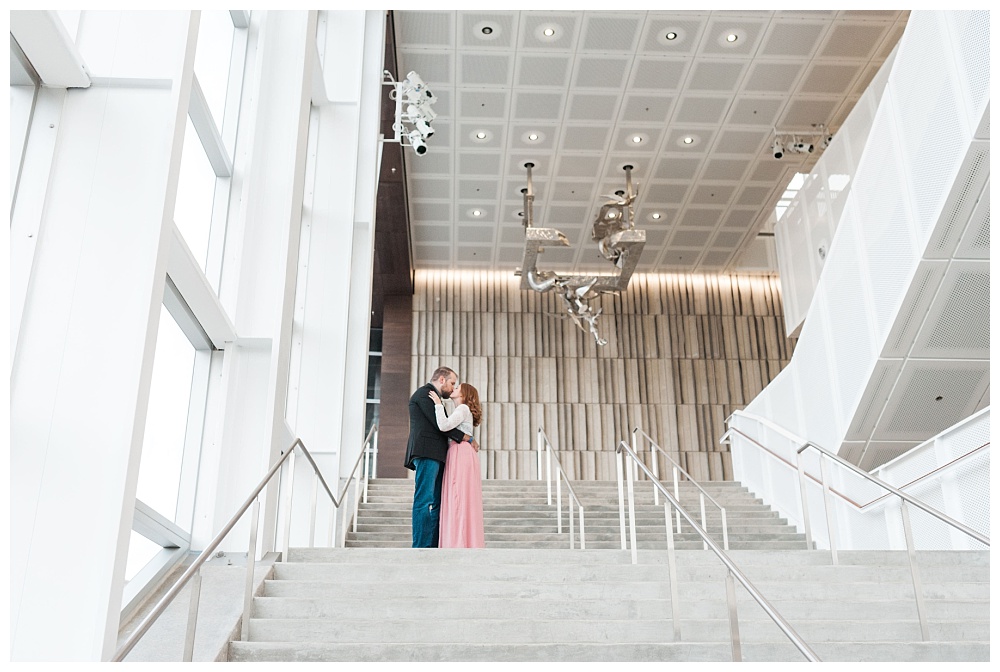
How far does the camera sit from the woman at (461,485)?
6.91 meters

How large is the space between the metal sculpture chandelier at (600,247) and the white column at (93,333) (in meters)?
10.2

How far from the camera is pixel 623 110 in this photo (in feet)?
43.6

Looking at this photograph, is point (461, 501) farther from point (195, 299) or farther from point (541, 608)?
point (195, 299)

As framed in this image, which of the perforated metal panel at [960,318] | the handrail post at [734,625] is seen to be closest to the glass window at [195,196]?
the handrail post at [734,625]

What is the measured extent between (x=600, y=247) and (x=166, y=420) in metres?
10.3

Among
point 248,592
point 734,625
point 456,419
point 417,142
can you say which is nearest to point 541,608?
point 734,625

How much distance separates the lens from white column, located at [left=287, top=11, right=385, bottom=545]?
9.37 metres

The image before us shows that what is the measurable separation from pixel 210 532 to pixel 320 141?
18.4 ft

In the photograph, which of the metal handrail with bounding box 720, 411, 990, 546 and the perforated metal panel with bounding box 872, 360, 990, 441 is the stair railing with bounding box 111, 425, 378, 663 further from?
the perforated metal panel with bounding box 872, 360, 990, 441

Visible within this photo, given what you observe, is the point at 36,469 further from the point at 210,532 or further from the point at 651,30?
the point at 651,30

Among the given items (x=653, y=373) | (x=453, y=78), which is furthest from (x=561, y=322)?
(x=453, y=78)

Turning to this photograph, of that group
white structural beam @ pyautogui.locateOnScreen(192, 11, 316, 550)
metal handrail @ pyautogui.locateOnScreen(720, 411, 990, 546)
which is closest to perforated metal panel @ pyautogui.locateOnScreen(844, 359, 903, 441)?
metal handrail @ pyautogui.locateOnScreen(720, 411, 990, 546)

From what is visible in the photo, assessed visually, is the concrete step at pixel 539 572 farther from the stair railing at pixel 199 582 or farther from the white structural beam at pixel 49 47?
the white structural beam at pixel 49 47

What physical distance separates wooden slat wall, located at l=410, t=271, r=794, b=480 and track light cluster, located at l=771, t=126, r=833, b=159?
17.5 ft
